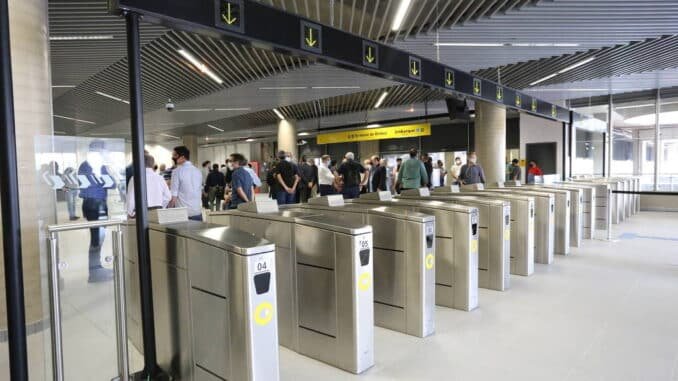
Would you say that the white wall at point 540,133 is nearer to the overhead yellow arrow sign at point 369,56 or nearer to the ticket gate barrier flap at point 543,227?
the ticket gate barrier flap at point 543,227

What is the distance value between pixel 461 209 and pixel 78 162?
2.90 meters

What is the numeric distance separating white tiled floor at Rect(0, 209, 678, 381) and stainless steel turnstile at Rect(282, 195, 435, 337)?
137 millimetres

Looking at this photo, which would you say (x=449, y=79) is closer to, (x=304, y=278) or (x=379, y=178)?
(x=304, y=278)

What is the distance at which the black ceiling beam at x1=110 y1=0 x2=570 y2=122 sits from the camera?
98.7 inches

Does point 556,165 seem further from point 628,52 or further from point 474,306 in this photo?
point 474,306

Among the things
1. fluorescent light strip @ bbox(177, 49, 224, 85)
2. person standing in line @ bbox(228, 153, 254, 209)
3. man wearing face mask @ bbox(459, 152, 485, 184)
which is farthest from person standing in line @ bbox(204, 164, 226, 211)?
man wearing face mask @ bbox(459, 152, 485, 184)

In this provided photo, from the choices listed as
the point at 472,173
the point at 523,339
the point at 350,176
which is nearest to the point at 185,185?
the point at 523,339

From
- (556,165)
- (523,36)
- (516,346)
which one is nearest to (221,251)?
(516,346)

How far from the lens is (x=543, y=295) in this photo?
4.27m

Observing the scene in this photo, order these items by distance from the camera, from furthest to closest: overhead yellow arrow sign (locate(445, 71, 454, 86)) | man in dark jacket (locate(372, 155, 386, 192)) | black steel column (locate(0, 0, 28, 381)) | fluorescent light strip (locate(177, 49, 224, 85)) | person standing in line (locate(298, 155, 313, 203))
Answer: man in dark jacket (locate(372, 155, 386, 192)), person standing in line (locate(298, 155, 313, 203)), fluorescent light strip (locate(177, 49, 224, 85)), overhead yellow arrow sign (locate(445, 71, 454, 86)), black steel column (locate(0, 0, 28, 381))

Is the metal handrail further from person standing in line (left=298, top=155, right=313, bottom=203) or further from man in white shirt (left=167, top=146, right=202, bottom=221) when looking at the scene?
person standing in line (left=298, top=155, right=313, bottom=203)

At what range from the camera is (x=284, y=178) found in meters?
6.74

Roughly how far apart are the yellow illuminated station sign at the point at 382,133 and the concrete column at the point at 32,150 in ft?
36.1

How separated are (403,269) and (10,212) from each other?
245cm
